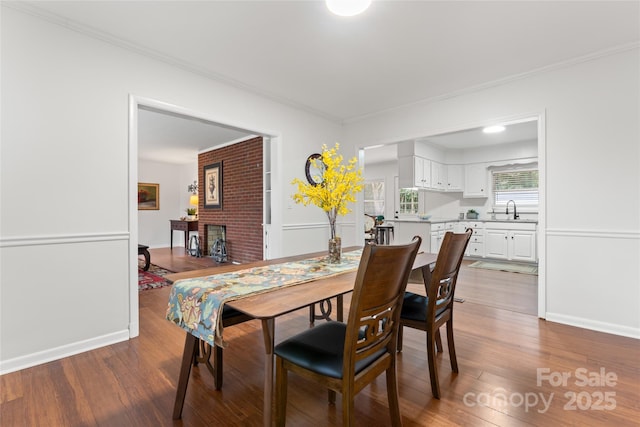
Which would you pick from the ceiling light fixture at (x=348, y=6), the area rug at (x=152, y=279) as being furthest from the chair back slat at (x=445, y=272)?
the area rug at (x=152, y=279)

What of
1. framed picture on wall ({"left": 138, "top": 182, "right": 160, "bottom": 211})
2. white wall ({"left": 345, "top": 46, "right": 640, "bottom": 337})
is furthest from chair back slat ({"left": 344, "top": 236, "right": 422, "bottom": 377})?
framed picture on wall ({"left": 138, "top": 182, "right": 160, "bottom": 211})

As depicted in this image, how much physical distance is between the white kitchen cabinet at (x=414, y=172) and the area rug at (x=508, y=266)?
1.84 m

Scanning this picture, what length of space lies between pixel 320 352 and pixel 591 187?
9.84ft

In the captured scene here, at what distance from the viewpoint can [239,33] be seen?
2.40 meters

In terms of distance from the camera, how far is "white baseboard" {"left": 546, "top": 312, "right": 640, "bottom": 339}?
258 cm

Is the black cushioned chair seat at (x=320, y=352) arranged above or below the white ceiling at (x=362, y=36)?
below

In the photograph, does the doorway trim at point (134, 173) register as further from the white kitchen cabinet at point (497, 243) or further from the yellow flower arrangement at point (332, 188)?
the white kitchen cabinet at point (497, 243)

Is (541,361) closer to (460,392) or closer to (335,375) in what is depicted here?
(460,392)

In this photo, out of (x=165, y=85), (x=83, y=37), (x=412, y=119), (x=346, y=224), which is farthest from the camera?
(x=346, y=224)

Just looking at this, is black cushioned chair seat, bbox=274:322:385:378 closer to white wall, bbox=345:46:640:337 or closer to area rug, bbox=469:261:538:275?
white wall, bbox=345:46:640:337

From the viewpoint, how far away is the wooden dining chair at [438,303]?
1.72m

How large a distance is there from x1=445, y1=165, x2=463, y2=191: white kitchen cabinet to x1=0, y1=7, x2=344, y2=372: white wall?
5.91m

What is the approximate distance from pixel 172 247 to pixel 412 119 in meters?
7.38

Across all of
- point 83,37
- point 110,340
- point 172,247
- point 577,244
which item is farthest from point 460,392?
point 172,247
